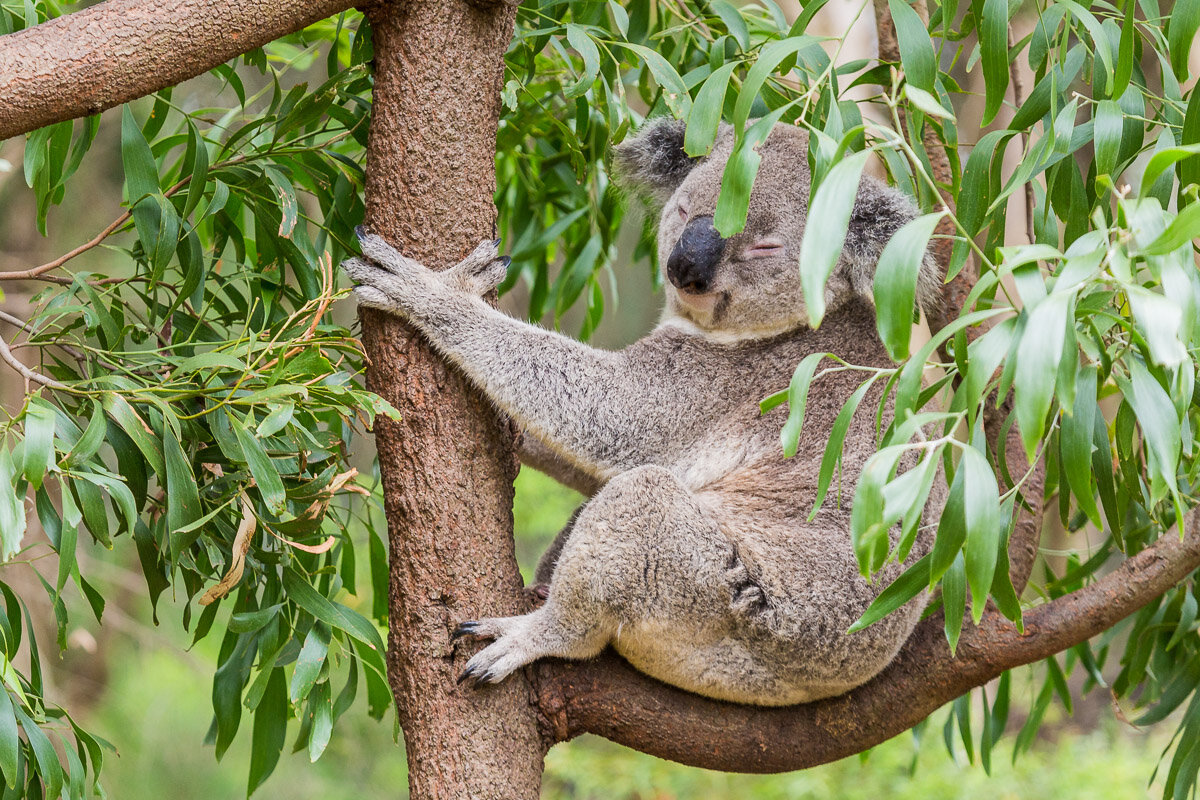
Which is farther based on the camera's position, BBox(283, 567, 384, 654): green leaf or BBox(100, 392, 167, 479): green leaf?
BBox(283, 567, 384, 654): green leaf

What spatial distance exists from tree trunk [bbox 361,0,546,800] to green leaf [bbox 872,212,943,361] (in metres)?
1.04

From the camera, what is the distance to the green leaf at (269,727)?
2.08 meters

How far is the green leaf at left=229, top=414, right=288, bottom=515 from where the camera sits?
64.3 inches

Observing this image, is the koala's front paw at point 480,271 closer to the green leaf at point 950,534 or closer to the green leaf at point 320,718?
the green leaf at point 320,718

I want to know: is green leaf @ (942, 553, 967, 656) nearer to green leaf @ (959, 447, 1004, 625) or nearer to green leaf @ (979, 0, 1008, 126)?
green leaf @ (959, 447, 1004, 625)

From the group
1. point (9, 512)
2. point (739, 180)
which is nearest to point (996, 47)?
point (739, 180)

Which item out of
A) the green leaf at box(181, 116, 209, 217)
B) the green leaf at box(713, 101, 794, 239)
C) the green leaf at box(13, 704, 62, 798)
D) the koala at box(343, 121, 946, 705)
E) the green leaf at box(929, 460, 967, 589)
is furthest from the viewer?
the koala at box(343, 121, 946, 705)

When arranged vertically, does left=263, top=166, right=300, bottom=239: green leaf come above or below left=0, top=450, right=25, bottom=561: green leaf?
above

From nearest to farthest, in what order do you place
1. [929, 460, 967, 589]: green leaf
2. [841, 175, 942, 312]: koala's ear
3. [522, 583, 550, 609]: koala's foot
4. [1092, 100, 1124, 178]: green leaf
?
[929, 460, 967, 589]: green leaf → [1092, 100, 1124, 178]: green leaf → [522, 583, 550, 609]: koala's foot → [841, 175, 942, 312]: koala's ear

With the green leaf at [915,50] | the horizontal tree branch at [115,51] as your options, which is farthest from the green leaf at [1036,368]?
the horizontal tree branch at [115,51]

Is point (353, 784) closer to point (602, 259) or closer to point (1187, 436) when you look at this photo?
point (602, 259)

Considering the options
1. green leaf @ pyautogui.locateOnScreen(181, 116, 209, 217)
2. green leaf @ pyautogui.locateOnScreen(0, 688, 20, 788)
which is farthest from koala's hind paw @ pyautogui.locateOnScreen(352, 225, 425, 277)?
green leaf @ pyautogui.locateOnScreen(0, 688, 20, 788)

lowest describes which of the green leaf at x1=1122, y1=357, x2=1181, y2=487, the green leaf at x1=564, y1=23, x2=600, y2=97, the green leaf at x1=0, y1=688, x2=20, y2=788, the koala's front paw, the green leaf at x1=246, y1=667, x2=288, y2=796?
the green leaf at x1=246, y1=667, x2=288, y2=796

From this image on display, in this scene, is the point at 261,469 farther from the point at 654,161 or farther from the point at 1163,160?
the point at 654,161
